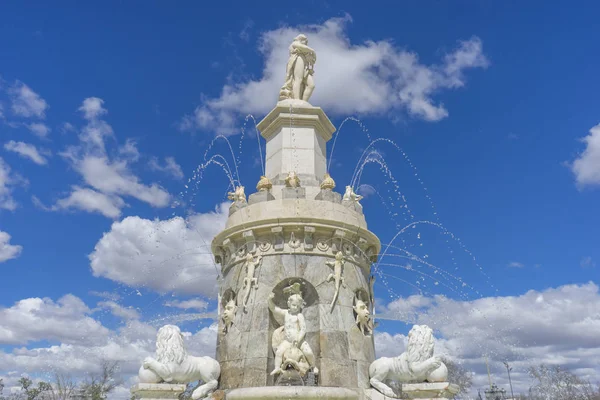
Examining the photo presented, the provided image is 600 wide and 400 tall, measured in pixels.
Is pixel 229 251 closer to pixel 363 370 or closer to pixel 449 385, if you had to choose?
pixel 363 370

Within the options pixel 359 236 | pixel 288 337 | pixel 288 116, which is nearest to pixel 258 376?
pixel 288 337

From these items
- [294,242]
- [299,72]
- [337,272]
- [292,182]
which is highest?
[299,72]

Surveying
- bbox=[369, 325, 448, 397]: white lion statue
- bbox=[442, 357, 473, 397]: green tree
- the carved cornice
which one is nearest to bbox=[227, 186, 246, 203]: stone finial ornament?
the carved cornice

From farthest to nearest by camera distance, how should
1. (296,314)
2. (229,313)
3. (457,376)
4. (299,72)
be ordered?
(457,376) → (299,72) → (229,313) → (296,314)

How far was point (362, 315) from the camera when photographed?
11172 mm

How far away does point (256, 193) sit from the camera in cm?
1223

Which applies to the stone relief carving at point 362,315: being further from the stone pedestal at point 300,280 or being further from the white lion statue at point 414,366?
the white lion statue at point 414,366

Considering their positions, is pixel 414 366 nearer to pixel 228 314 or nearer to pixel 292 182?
pixel 228 314

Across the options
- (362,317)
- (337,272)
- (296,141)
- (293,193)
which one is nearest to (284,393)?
(362,317)

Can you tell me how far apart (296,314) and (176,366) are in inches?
105

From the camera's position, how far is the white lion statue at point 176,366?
9555 mm

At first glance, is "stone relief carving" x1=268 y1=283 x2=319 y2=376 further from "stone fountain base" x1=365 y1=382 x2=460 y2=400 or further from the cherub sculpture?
"stone fountain base" x1=365 y1=382 x2=460 y2=400

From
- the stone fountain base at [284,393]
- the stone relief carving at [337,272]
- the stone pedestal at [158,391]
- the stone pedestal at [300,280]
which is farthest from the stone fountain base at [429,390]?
the stone pedestal at [158,391]

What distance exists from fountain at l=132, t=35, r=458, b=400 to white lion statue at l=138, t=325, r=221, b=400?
0.02 metres
